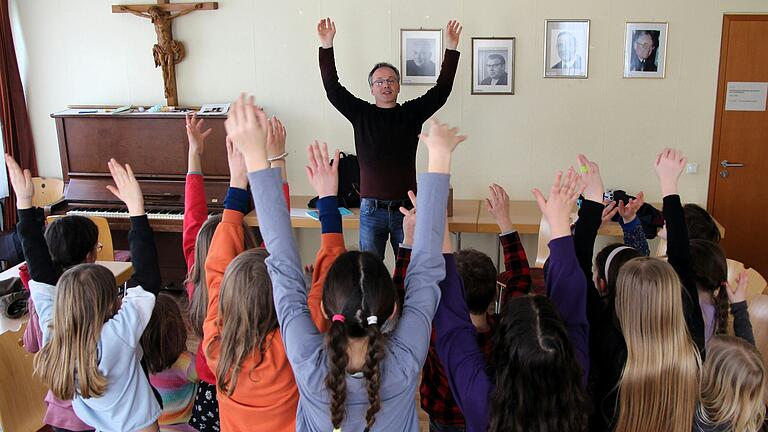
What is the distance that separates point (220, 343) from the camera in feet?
5.11

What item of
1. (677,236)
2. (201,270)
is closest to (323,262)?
(201,270)

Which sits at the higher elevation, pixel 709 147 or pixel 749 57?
pixel 749 57

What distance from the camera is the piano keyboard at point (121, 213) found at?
4.28 m

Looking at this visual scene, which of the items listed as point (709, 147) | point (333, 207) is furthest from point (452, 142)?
point (709, 147)

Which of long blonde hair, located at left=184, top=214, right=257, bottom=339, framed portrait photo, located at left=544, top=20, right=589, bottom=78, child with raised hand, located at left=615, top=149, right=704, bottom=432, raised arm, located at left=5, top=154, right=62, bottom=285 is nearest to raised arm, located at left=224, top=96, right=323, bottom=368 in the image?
long blonde hair, located at left=184, top=214, right=257, bottom=339

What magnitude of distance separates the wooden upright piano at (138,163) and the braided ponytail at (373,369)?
3255mm

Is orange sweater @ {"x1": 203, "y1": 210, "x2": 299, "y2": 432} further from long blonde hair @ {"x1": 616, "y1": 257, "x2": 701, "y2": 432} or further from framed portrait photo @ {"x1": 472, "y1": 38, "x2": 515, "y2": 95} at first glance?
framed portrait photo @ {"x1": 472, "y1": 38, "x2": 515, "y2": 95}

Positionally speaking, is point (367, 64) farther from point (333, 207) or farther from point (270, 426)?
point (270, 426)

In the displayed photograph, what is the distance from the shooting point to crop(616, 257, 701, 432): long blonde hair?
1533 millimetres

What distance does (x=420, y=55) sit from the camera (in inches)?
170

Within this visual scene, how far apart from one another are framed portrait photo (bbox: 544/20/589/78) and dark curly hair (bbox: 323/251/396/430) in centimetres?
326

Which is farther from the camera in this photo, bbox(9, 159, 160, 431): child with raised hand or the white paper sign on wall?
the white paper sign on wall

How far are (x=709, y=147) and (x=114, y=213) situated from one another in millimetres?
4162

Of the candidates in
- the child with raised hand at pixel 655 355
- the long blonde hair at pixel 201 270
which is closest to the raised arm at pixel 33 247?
the long blonde hair at pixel 201 270
